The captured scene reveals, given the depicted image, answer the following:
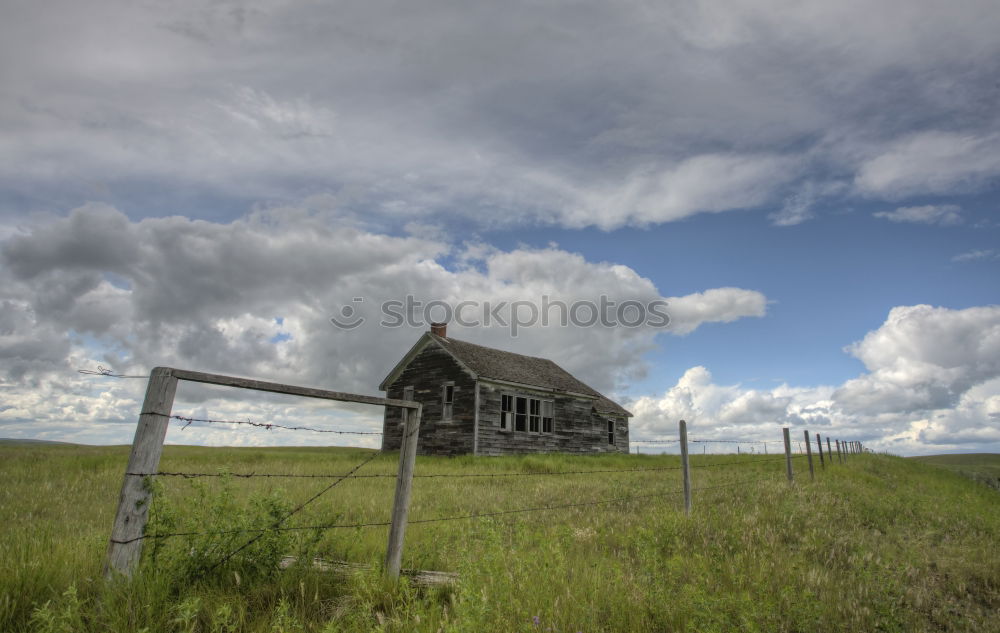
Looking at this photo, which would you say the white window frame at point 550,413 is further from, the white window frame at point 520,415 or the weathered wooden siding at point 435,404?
the weathered wooden siding at point 435,404

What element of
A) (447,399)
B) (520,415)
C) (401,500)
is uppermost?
(447,399)

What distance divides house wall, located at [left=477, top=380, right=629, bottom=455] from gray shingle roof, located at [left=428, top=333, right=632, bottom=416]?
462mm

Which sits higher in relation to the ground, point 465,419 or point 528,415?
point 528,415

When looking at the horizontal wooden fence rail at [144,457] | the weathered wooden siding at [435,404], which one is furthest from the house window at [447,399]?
the horizontal wooden fence rail at [144,457]

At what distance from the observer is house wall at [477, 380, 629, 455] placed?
890 inches

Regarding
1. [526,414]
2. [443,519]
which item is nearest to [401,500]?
[443,519]

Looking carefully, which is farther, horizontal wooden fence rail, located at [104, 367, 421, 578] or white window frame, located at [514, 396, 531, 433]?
white window frame, located at [514, 396, 531, 433]

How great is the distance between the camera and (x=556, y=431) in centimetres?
2578

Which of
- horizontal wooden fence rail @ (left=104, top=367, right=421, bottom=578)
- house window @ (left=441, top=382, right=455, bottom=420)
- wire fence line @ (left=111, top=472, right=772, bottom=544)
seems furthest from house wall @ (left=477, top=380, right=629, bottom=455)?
horizontal wooden fence rail @ (left=104, top=367, right=421, bottom=578)

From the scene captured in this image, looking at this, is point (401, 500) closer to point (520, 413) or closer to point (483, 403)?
point (483, 403)

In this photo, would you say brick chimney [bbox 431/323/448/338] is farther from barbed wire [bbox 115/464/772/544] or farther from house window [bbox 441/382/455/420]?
barbed wire [bbox 115/464/772/544]

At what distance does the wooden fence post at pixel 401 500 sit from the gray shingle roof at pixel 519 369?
16.9m

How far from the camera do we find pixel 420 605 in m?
3.94

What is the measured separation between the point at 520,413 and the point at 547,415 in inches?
73.5
